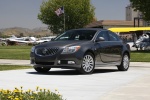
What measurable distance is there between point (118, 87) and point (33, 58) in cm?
456

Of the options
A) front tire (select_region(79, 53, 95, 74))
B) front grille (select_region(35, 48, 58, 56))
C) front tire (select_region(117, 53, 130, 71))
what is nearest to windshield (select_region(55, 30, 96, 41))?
front tire (select_region(79, 53, 95, 74))

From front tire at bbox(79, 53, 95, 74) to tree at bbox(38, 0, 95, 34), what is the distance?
A: 83263mm

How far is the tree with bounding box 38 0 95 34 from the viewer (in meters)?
97.8

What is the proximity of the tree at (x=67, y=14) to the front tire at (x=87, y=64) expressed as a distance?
83.3 metres

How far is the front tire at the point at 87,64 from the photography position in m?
13.9

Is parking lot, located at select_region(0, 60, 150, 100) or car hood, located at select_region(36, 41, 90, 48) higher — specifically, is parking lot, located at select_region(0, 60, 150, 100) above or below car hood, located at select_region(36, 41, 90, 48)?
→ below

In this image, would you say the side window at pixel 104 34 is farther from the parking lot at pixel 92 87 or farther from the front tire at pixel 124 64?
the parking lot at pixel 92 87

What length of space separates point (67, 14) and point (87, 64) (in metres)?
84.8

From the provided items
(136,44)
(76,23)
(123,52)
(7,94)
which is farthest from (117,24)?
(7,94)

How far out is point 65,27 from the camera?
99875 mm

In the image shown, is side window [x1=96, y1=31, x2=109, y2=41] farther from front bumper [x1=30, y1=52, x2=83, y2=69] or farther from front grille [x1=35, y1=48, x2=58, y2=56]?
front grille [x1=35, y1=48, x2=58, y2=56]

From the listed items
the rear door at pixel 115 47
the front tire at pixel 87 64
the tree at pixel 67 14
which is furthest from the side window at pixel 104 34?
the tree at pixel 67 14

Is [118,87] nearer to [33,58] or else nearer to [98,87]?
[98,87]

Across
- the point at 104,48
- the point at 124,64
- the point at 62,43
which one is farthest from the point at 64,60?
the point at 124,64
